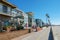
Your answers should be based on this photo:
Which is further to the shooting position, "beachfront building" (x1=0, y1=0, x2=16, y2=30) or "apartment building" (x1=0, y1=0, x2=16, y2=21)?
"apartment building" (x1=0, y1=0, x2=16, y2=21)

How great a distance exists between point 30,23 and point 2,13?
47.9m

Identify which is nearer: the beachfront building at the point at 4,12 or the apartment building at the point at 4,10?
the beachfront building at the point at 4,12

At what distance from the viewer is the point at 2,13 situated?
30.1 meters

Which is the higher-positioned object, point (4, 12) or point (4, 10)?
point (4, 10)

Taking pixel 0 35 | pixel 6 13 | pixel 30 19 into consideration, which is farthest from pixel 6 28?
pixel 30 19

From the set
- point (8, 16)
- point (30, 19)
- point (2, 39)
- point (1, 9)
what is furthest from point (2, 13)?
point (30, 19)

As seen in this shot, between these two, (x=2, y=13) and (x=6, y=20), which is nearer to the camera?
(x=2, y=13)

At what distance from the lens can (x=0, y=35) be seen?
55.9ft

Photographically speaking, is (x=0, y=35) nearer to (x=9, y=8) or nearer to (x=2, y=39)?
(x=2, y=39)

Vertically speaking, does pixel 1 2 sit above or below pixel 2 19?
above

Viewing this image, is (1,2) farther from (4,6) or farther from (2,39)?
(2,39)

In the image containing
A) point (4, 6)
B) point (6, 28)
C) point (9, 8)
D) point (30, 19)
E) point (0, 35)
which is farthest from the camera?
point (30, 19)

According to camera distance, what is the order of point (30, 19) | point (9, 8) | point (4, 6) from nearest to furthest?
point (4, 6) < point (9, 8) < point (30, 19)

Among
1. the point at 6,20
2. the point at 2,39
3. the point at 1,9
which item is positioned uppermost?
the point at 1,9
